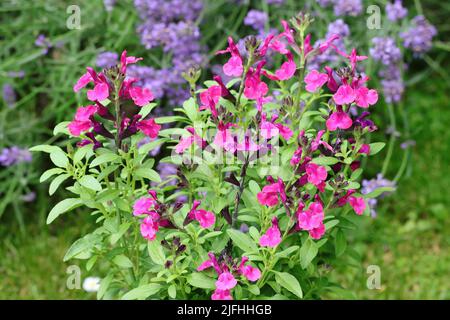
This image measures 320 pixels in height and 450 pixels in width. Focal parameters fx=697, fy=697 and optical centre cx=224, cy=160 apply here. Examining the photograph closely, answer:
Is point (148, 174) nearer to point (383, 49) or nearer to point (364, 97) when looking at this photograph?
point (364, 97)

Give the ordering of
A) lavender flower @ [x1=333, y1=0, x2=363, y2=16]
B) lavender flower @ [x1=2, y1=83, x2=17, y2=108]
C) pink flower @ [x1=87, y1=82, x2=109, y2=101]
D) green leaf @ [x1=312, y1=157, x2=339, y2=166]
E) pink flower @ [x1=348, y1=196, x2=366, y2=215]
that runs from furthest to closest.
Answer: lavender flower @ [x1=2, y1=83, x2=17, y2=108], lavender flower @ [x1=333, y1=0, x2=363, y2=16], pink flower @ [x1=348, y1=196, x2=366, y2=215], green leaf @ [x1=312, y1=157, x2=339, y2=166], pink flower @ [x1=87, y1=82, x2=109, y2=101]

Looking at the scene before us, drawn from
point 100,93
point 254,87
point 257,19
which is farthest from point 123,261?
point 257,19

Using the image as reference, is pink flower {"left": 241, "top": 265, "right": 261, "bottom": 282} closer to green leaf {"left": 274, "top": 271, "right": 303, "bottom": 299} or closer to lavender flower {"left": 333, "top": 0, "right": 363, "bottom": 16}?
green leaf {"left": 274, "top": 271, "right": 303, "bottom": 299}

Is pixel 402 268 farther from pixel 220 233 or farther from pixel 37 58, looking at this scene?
pixel 37 58

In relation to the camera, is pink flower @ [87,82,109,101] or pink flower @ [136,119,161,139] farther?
pink flower @ [136,119,161,139]

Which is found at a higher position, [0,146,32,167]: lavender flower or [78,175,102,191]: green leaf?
[0,146,32,167]: lavender flower

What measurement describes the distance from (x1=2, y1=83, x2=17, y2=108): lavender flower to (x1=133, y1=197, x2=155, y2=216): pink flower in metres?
1.70

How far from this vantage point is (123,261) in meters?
1.99

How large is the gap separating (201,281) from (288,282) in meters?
0.23

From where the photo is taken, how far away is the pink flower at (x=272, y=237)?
5.90 ft

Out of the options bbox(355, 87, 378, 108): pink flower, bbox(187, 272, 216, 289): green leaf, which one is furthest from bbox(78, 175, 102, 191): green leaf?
bbox(355, 87, 378, 108): pink flower

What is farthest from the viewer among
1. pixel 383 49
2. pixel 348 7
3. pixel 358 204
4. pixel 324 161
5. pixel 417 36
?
pixel 417 36

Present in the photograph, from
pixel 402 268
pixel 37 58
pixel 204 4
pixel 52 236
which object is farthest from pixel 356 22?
pixel 52 236

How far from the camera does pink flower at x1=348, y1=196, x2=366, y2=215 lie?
194 cm
